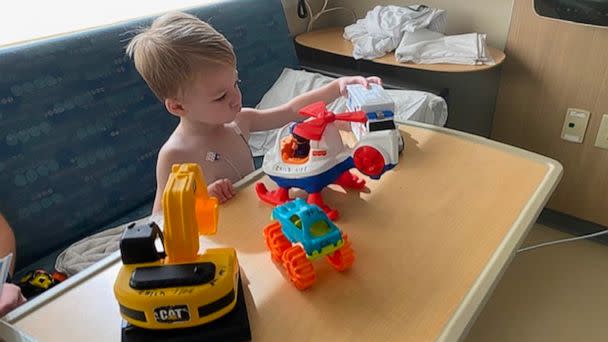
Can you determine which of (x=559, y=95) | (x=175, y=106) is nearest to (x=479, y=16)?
(x=559, y=95)

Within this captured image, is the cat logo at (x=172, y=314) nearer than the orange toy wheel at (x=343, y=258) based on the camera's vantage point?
Yes

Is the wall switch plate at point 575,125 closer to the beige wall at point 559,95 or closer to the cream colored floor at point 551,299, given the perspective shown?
the beige wall at point 559,95

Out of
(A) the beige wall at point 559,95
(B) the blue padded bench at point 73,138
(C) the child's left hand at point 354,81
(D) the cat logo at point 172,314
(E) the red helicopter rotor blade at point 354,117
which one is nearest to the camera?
(D) the cat logo at point 172,314

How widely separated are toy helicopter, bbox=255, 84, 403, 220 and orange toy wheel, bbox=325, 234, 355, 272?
5.1 inches

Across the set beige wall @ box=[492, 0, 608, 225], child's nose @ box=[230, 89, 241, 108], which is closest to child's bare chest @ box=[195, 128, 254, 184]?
child's nose @ box=[230, 89, 241, 108]

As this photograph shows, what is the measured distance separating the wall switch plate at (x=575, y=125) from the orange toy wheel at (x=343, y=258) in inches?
55.5

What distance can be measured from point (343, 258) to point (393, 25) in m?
1.41

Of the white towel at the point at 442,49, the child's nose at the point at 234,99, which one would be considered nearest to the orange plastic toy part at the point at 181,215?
the child's nose at the point at 234,99

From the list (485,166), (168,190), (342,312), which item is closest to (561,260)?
(485,166)

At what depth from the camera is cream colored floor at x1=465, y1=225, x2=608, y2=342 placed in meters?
1.50

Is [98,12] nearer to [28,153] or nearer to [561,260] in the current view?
[28,153]

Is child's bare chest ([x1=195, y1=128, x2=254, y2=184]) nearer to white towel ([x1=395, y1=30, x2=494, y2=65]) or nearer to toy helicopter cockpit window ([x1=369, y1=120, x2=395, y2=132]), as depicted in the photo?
toy helicopter cockpit window ([x1=369, y1=120, x2=395, y2=132])

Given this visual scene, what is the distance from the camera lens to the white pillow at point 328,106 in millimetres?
Answer: 1589

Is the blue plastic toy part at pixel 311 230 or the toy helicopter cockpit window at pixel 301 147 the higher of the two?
the toy helicopter cockpit window at pixel 301 147
